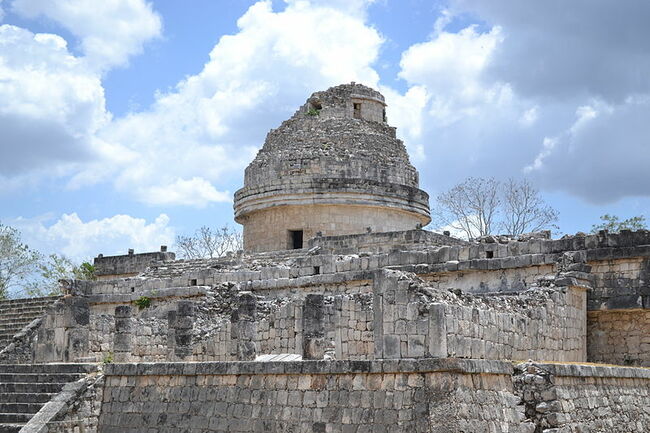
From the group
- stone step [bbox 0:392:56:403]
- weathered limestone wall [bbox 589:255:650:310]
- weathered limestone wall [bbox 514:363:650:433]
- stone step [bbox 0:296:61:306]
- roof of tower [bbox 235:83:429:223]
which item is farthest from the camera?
roof of tower [bbox 235:83:429:223]

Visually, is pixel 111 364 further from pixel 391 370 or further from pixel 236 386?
pixel 391 370

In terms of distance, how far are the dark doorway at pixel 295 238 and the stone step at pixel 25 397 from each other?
1033cm

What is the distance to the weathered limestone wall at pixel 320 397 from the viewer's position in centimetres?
989

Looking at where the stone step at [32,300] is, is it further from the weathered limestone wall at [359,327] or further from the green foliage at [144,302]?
the weathered limestone wall at [359,327]

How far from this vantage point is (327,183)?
2342 centimetres

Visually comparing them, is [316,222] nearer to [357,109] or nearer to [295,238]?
[295,238]

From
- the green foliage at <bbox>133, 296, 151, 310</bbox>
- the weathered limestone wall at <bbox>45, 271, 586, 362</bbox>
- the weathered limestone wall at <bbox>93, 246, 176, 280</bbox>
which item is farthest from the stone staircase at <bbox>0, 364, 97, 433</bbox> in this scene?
the weathered limestone wall at <bbox>93, 246, 176, 280</bbox>

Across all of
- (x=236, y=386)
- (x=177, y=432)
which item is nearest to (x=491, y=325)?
(x=236, y=386)

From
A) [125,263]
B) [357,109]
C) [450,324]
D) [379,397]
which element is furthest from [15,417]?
[357,109]

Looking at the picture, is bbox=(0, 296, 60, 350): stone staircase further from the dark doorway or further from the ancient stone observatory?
the dark doorway

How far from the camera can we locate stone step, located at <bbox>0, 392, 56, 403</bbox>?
14.1 metres

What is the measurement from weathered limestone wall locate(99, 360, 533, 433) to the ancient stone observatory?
10348 mm

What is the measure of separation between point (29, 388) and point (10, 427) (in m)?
1.03

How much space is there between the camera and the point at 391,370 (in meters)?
10.2
